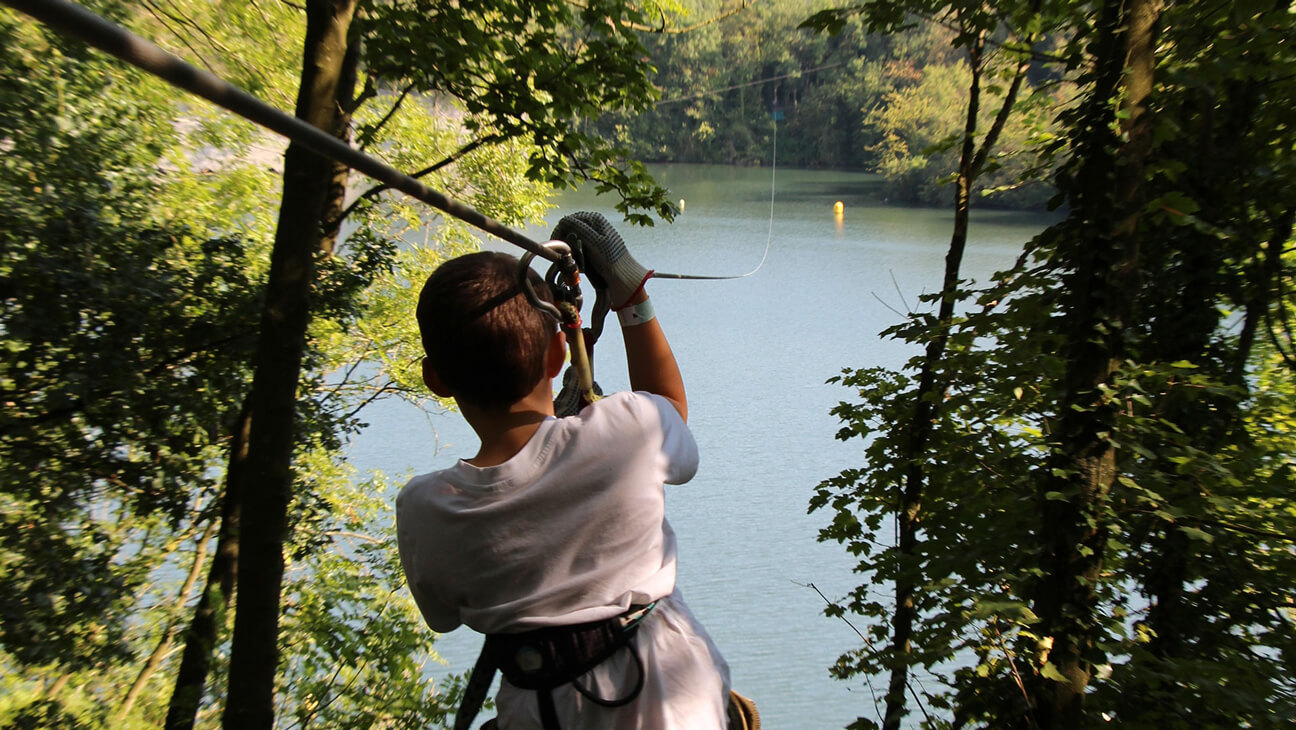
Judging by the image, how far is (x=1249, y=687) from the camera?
2.02 metres

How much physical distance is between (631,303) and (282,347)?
7.41ft

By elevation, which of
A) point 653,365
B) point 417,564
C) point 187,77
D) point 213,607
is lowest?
point 213,607

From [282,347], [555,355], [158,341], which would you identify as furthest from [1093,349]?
[158,341]

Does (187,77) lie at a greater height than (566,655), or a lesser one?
greater

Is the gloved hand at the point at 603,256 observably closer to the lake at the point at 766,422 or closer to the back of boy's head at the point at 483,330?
the back of boy's head at the point at 483,330

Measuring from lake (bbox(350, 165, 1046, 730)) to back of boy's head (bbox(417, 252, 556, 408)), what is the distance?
108 inches

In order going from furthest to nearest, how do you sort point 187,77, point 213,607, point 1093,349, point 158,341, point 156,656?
point 156,656 → point 213,607 → point 158,341 → point 1093,349 → point 187,77

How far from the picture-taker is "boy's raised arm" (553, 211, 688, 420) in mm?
1188

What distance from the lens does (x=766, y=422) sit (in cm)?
1038

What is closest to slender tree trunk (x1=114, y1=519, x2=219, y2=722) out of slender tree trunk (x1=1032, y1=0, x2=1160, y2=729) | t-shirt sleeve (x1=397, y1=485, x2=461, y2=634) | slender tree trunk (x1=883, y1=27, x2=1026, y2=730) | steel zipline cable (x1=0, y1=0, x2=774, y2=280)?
slender tree trunk (x1=883, y1=27, x2=1026, y2=730)

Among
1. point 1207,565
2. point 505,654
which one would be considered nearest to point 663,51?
point 1207,565

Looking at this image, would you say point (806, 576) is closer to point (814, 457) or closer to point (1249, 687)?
point (814, 457)

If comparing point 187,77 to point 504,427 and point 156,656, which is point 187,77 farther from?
point 156,656

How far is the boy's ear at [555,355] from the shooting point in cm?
109
